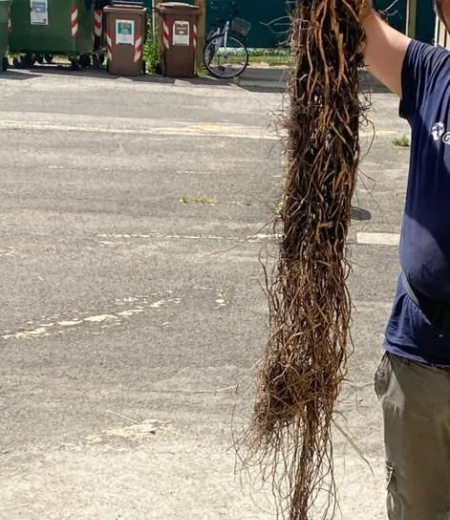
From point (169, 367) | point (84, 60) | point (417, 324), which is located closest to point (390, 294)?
point (169, 367)

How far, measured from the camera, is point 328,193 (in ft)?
9.48

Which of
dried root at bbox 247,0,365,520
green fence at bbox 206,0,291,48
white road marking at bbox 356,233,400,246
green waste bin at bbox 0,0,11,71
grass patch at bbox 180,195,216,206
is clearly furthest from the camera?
green fence at bbox 206,0,291,48

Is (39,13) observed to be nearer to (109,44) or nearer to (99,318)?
(109,44)

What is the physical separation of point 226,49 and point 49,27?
3223 mm

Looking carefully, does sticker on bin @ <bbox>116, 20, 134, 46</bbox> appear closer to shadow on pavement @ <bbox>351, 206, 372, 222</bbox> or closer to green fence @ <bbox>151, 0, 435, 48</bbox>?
green fence @ <bbox>151, 0, 435, 48</bbox>

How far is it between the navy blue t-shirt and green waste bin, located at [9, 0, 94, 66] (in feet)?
56.0

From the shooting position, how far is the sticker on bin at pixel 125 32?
19.2 meters

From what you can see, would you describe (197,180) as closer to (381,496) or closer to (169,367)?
(169,367)

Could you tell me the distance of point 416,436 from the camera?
9.91ft

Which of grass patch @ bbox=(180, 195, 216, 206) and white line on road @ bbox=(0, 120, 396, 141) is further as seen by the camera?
white line on road @ bbox=(0, 120, 396, 141)

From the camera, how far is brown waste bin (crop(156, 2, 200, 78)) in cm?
1930

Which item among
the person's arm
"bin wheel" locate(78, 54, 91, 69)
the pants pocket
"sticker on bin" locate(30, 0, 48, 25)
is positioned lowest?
"bin wheel" locate(78, 54, 91, 69)

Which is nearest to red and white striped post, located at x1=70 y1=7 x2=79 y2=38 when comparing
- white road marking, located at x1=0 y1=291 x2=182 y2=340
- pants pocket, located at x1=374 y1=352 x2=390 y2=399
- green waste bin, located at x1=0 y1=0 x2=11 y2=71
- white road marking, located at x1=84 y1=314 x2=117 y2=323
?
green waste bin, located at x1=0 y1=0 x2=11 y2=71

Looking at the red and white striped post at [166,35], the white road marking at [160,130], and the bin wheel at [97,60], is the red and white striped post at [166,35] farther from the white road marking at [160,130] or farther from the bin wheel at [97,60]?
the white road marking at [160,130]
